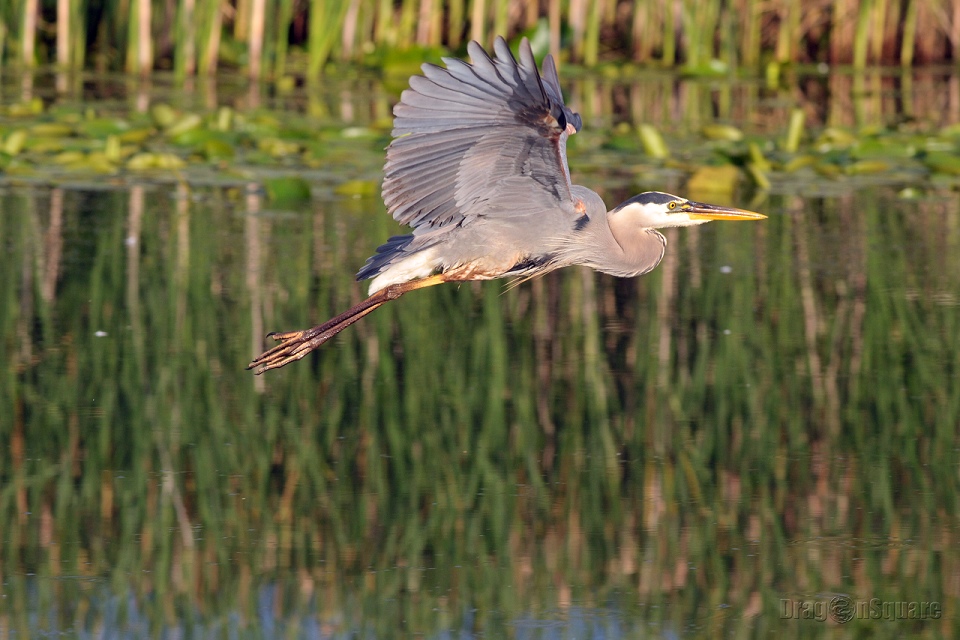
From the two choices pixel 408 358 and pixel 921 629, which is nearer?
pixel 921 629

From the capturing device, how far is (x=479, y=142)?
4.93 meters

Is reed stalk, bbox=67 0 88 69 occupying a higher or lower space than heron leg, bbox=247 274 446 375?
higher

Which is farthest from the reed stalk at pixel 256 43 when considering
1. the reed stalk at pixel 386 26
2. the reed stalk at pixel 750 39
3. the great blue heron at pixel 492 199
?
the great blue heron at pixel 492 199

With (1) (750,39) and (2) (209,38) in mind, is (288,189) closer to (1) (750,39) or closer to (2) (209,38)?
(2) (209,38)

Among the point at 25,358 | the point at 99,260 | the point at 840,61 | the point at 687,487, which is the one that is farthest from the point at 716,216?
the point at 840,61

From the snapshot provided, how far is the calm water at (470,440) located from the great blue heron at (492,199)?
25.3 inches

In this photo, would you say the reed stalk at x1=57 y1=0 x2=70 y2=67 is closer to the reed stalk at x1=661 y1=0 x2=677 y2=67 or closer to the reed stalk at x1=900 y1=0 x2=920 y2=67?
the reed stalk at x1=661 y1=0 x2=677 y2=67

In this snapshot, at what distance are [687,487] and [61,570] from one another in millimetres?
2070

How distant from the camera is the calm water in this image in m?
4.25

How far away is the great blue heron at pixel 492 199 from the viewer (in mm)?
4719

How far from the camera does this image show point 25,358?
21.1ft

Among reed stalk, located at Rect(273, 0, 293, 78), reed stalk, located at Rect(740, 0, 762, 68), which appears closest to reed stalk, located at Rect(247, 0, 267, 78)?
reed stalk, located at Rect(273, 0, 293, 78)

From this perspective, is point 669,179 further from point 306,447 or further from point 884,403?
point 306,447

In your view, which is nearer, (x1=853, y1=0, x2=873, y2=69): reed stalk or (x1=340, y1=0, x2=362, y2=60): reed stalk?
(x1=340, y1=0, x2=362, y2=60): reed stalk
